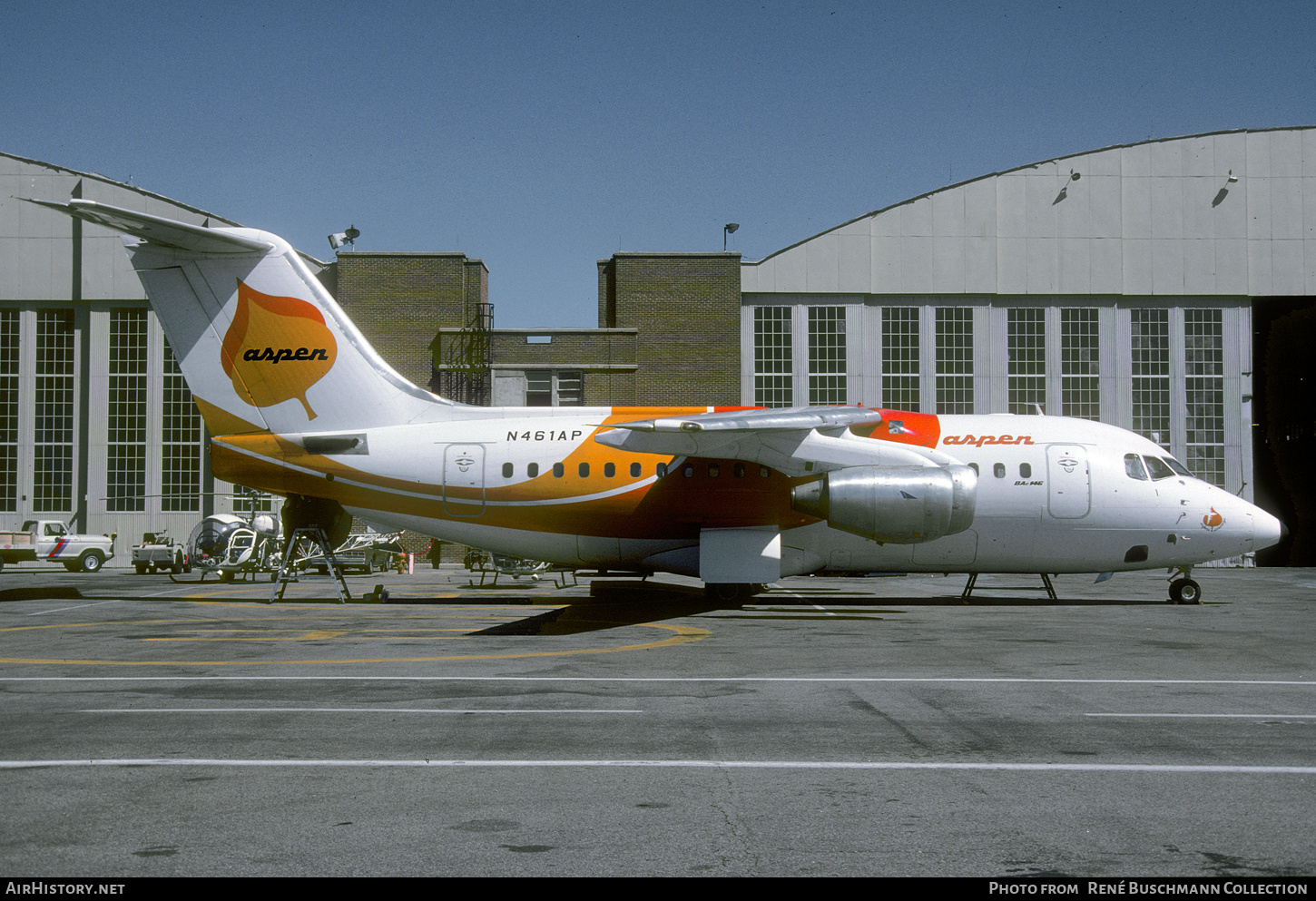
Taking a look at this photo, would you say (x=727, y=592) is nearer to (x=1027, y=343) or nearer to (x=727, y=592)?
(x=727, y=592)

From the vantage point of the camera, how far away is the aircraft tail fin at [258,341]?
67.3 feet

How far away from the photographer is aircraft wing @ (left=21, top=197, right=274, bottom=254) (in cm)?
1839

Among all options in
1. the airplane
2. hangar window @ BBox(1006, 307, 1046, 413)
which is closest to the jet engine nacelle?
the airplane

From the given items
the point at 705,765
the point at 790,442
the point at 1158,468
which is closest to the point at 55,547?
the point at 790,442

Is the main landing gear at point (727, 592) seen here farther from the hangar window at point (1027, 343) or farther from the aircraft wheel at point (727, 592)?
the hangar window at point (1027, 343)

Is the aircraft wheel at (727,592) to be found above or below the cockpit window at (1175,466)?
below

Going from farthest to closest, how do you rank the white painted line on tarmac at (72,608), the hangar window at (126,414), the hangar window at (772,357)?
the hangar window at (126,414)
the hangar window at (772,357)
the white painted line on tarmac at (72,608)

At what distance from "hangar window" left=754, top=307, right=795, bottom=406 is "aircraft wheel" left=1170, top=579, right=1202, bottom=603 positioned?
21311mm

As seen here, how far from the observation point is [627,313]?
137 ft

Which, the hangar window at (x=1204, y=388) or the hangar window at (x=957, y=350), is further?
the hangar window at (x=1204, y=388)

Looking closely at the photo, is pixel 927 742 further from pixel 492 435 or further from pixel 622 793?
pixel 492 435

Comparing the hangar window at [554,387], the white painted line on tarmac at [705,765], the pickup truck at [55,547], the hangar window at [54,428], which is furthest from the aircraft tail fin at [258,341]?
the hangar window at [54,428]

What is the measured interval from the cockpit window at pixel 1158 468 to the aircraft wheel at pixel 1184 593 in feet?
8.69
